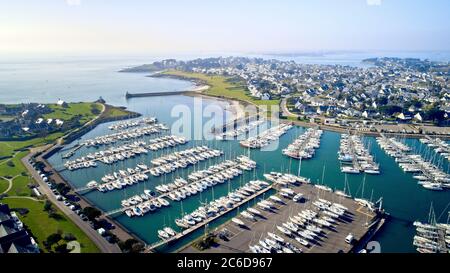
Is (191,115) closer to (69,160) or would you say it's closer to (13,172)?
(69,160)

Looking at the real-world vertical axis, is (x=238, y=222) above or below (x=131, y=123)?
below

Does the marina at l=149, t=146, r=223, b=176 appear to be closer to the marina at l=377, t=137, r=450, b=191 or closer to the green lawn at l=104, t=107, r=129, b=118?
the marina at l=377, t=137, r=450, b=191

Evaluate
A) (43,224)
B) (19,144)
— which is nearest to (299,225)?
(43,224)

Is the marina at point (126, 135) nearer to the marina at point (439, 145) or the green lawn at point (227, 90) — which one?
the green lawn at point (227, 90)

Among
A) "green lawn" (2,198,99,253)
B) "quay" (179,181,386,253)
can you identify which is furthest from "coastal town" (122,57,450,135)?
"green lawn" (2,198,99,253)

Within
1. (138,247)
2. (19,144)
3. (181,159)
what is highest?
(19,144)

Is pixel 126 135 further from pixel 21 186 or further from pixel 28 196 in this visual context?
pixel 28 196
